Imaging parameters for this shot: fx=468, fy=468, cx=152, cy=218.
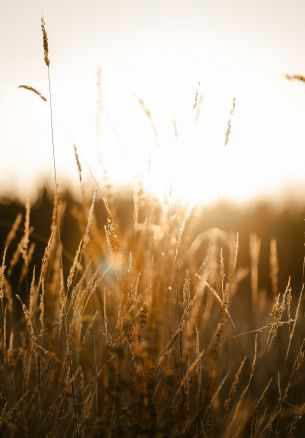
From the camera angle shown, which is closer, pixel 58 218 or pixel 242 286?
pixel 58 218

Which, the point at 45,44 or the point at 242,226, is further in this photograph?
the point at 242,226

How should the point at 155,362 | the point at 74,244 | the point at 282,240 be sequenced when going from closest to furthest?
the point at 155,362
the point at 74,244
the point at 282,240

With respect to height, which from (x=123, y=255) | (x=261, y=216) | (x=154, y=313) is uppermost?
(x=261, y=216)

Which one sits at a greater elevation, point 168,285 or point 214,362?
point 168,285

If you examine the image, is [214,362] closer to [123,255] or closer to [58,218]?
[123,255]

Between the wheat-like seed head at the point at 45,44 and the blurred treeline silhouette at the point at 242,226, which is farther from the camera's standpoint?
the blurred treeline silhouette at the point at 242,226

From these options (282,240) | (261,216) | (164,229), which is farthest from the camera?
(261,216)

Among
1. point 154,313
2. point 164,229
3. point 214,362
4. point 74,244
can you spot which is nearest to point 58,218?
point 164,229

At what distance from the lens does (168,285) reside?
154 centimetres

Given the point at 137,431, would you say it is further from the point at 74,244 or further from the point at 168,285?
the point at 74,244

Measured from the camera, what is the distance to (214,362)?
1.52m

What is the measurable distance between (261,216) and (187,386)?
1452cm

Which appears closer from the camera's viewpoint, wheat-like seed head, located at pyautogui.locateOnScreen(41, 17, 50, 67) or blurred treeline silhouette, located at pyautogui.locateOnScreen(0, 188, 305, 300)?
wheat-like seed head, located at pyautogui.locateOnScreen(41, 17, 50, 67)

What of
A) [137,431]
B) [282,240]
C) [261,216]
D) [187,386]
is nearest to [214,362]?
[187,386]
